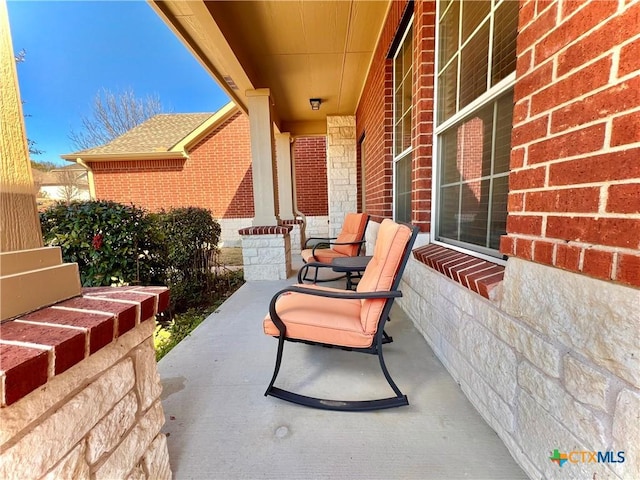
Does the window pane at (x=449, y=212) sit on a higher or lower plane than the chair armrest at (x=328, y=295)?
higher

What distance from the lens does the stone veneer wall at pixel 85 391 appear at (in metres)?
0.58

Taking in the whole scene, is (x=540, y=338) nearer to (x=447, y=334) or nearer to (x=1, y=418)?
(x=447, y=334)

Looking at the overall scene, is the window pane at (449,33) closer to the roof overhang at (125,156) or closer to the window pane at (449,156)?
the window pane at (449,156)

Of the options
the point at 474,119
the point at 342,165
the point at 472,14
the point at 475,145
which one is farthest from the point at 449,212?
the point at 342,165

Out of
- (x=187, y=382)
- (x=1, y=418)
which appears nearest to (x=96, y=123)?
(x=187, y=382)

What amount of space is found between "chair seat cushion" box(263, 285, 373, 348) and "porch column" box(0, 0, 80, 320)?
3.26 ft

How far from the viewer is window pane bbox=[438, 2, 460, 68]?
75.5 inches

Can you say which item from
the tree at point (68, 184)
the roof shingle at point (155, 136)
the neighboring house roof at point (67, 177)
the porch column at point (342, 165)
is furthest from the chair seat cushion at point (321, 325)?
the tree at point (68, 184)

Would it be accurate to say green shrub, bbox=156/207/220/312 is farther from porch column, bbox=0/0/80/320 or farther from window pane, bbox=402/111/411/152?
window pane, bbox=402/111/411/152

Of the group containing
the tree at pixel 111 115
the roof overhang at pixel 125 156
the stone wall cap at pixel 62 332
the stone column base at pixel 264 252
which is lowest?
the stone column base at pixel 264 252

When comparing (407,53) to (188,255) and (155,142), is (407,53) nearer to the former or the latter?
(188,255)

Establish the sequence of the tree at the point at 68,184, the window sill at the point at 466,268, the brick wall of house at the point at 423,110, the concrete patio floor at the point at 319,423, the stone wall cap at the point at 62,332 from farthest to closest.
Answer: the tree at the point at 68,184, the brick wall of house at the point at 423,110, the window sill at the point at 466,268, the concrete patio floor at the point at 319,423, the stone wall cap at the point at 62,332

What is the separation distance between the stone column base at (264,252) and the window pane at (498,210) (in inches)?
Result: 118

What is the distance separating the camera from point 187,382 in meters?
1.74
